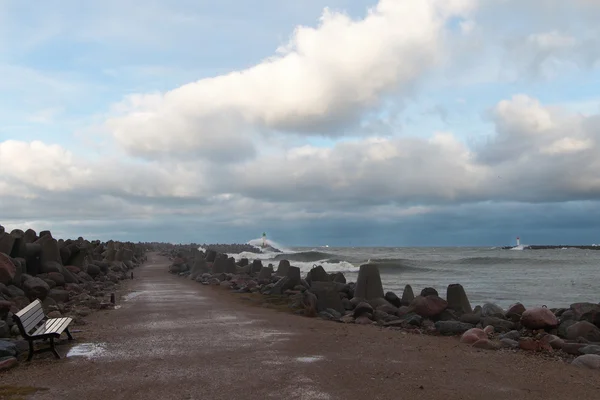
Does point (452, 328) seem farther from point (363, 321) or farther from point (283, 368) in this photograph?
point (283, 368)

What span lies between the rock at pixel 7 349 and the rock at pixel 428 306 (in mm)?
8426

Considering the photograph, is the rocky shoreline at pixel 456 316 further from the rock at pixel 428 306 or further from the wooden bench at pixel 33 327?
the wooden bench at pixel 33 327

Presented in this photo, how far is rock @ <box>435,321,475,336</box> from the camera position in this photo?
10.7m

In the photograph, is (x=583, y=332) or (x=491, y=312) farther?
(x=491, y=312)

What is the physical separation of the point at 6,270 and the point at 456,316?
411 inches

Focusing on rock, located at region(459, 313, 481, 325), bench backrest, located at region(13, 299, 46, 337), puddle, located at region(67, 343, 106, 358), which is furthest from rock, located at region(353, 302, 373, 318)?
bench backrest, located at region(13, 299, 46, 337)

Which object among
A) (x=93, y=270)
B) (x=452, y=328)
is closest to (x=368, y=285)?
(x=452, y=328)

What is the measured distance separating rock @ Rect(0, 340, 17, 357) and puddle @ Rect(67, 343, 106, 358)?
744 millimetres

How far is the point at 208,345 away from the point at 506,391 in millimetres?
4712

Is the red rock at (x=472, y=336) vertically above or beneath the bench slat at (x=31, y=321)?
beneath

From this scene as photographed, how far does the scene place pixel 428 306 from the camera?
12586 millimetres

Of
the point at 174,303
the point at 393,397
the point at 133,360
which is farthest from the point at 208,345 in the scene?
the point at 174,303

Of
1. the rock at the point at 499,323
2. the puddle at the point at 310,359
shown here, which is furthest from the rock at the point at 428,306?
the puddle at the point at 310,359

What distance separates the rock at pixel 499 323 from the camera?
11.1 metres
